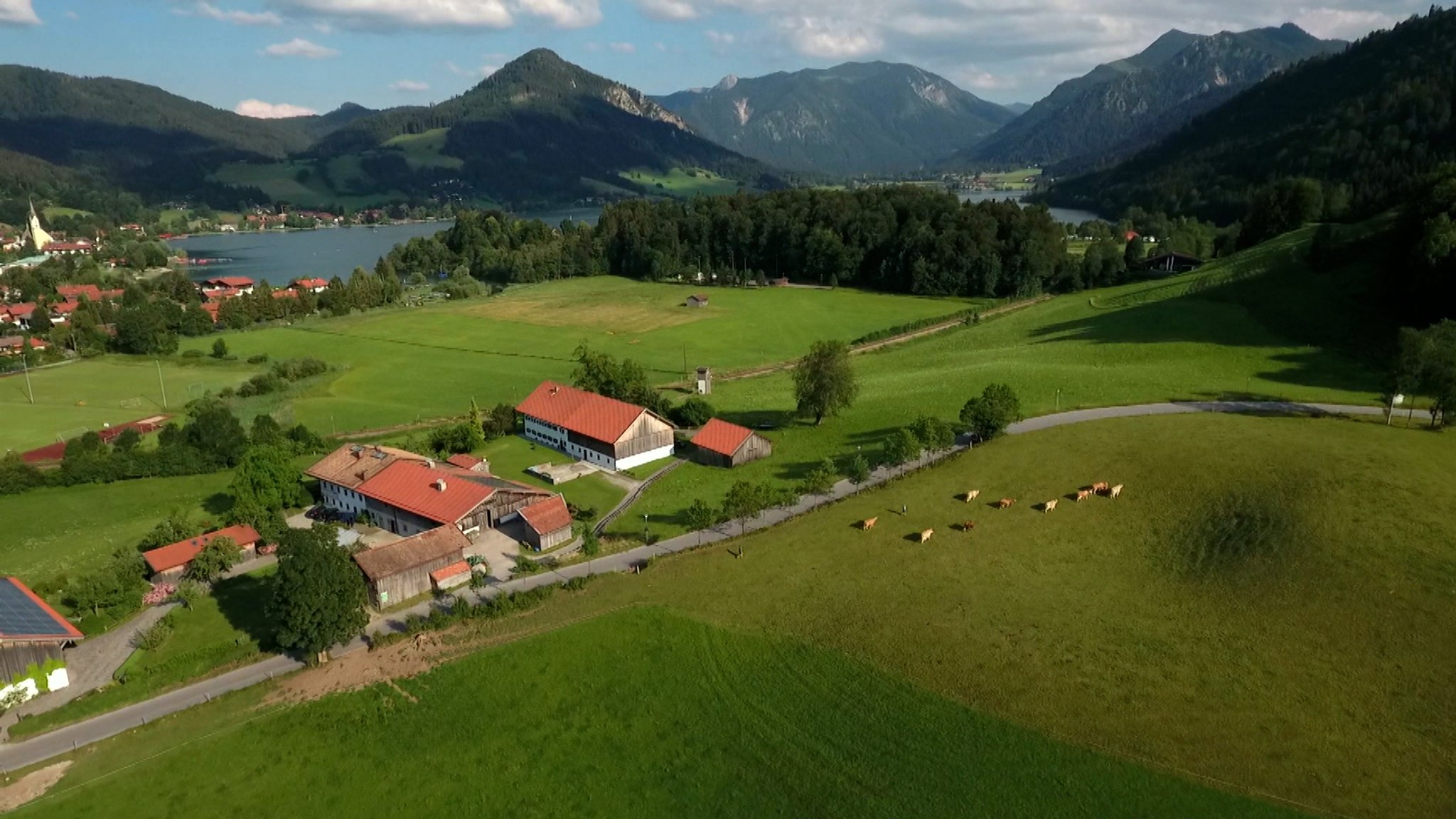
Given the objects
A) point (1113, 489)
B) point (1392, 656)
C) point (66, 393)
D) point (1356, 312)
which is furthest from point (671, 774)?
point (66, 393)

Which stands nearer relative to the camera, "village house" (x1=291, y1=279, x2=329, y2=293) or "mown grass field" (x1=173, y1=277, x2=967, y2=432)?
"mown grass field" (x1=173, y1=277, x2=967, y2=432)

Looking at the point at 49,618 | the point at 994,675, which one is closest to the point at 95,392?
the point at 49,618

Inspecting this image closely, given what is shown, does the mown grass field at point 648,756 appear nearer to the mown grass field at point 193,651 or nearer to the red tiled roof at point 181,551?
the mown grass field at point 193,651

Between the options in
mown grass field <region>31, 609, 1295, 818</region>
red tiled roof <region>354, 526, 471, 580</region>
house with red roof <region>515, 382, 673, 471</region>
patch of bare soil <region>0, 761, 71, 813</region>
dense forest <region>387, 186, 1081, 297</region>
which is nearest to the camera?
mown grass field <region>31, 609, 1295, 818</region>

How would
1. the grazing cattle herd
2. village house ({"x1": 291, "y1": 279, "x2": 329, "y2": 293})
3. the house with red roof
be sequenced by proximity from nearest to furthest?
the grazing cattle herd < the house with red roof < village house ({"x1": 291, "y1": 279, "x2": 329, "y2": 293})

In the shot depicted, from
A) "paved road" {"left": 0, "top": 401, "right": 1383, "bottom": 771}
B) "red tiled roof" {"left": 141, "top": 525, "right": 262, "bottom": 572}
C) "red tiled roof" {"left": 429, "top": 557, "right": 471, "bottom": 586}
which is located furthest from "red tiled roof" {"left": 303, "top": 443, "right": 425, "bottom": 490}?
"paved road" {"left": 0, "top": 401, "right": 1383, "bottom": 771}

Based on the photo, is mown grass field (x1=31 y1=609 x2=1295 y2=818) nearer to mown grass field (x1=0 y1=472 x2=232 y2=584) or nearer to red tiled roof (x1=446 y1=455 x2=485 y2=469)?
mown grass field (x1=0 y1=472 x2=232 y2=584)
